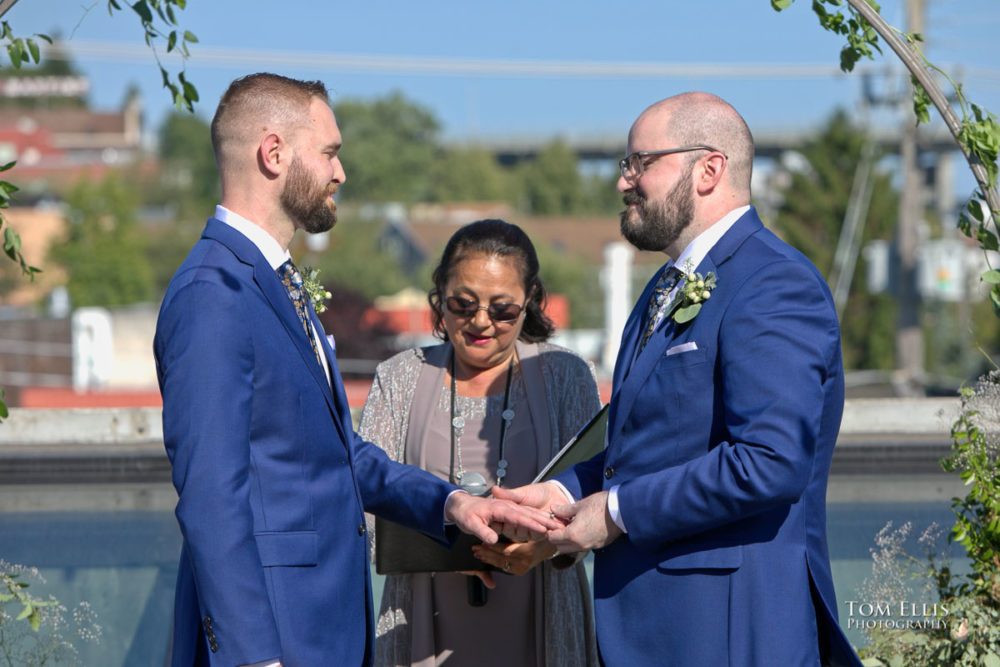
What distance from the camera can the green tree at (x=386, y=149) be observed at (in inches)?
3561

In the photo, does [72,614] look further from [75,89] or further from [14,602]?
[75,89]

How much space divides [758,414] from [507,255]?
55.5 inches

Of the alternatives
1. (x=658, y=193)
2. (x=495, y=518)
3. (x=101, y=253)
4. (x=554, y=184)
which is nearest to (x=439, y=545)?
(x=495, y=518)

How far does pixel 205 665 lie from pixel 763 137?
309 feet

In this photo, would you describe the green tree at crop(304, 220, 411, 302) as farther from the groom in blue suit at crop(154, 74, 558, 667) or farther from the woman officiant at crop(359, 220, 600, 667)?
the groom in blue suit at crop(154, 74, 558, 667)

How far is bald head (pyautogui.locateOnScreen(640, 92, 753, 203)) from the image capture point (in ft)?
9.14

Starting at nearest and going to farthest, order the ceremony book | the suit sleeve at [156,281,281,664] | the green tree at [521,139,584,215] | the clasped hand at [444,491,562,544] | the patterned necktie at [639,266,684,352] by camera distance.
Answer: the suit sleeve at [156,281,281,664], the patterned necktie at [639,266,684,352], the clasped hand at [444,491,562,544], the ceremony book, the green tree at [521,139,584,215]

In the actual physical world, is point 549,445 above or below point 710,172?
below

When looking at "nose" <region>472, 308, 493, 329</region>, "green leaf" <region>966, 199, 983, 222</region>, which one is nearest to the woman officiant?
"nose" <region>472, 308, 493, 329</region>

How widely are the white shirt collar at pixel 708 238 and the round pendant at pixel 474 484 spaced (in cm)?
102

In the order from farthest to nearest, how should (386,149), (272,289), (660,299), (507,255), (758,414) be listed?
(386,149) < (507,255) < (660,299) < (272,289) < (758,414)

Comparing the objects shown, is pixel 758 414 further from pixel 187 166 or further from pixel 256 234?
pixel 187 166

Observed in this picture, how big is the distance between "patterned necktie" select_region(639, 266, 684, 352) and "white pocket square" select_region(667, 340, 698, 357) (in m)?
0.13

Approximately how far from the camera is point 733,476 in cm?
250
